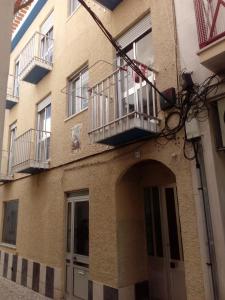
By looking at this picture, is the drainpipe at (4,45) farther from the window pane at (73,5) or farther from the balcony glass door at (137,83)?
the window pane at (73,5)

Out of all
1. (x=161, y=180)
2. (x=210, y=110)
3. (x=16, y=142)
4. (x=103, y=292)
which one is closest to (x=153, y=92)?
(x=210, y=110)

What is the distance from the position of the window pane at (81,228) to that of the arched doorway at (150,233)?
1.34 metres

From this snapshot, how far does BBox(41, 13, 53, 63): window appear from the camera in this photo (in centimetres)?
961

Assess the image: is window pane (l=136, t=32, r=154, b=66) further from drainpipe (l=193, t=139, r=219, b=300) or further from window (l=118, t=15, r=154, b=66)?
drainpipe (l=193, t=139, r=219, b=300)

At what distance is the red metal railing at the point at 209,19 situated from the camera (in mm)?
3912

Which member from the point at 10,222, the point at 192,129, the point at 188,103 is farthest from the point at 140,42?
the point at 10,222

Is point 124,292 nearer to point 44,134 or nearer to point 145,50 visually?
point 145,50

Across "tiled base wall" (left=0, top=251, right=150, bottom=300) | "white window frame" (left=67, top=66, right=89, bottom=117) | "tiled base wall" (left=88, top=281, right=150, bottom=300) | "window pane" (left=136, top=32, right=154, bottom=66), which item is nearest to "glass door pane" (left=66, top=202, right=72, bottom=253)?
"tiled base wall" (left=0, top=251, right=150, bottom=300)

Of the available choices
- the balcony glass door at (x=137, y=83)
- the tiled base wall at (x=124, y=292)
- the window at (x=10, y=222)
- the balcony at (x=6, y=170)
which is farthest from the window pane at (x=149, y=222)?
the balcony at (x=6, y=170)

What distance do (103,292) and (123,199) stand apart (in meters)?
1.81

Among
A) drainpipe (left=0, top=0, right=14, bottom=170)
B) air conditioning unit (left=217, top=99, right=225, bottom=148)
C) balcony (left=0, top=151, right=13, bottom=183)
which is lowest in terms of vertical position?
drainpipe (left=0, top=0, right=14, bottom=170)

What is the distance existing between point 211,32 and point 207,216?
2.52 metres

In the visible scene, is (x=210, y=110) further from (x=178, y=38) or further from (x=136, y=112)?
(x=178, y=38)

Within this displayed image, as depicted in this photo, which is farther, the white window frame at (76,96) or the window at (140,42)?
the white window frame at (76,96)
